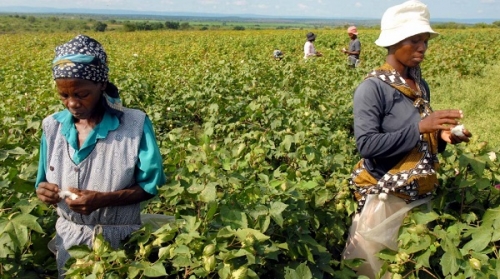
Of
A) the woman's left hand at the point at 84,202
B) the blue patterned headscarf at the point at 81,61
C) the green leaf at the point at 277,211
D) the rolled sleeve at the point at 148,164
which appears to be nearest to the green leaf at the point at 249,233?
the green leaf at the point at 277,211

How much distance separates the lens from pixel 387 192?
2.04 m

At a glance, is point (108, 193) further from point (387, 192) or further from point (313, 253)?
point (387, 192)

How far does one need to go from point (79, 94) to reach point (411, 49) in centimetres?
131

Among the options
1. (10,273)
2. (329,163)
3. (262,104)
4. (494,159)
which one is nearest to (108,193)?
(10,273)

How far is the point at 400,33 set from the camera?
6.34ft

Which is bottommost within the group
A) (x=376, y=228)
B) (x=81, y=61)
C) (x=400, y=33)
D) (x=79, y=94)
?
(x=376, y=228)

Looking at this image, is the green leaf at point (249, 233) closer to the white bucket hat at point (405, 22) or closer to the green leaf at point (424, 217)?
the green leaf at point (424, 217)

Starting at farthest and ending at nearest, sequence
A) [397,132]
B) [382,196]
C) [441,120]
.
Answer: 1. [382,196]
2. [397,132]
3. [441,120]

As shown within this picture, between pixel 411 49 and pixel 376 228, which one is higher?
pixel 411 49

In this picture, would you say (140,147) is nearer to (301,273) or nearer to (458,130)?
(301,273)

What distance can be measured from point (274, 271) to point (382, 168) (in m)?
0.65

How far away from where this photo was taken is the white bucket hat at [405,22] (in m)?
1.92

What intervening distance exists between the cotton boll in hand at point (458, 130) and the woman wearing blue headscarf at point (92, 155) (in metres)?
1.14

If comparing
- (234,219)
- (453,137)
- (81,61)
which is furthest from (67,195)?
(453,137)
